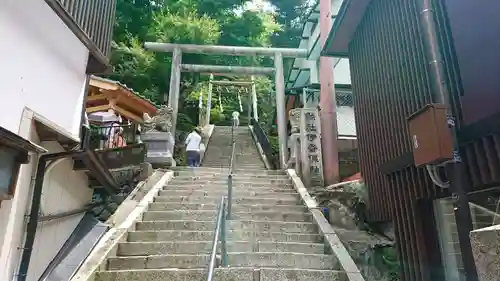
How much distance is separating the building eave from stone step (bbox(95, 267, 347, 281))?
528cm

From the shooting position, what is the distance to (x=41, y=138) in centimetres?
712

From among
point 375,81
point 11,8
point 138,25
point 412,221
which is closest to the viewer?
point 412,221

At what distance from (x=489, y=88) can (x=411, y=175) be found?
1.77 metres

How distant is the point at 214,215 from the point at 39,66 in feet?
14.3

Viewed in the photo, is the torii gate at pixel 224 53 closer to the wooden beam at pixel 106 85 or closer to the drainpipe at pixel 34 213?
the wooden beam at pixel 106 85

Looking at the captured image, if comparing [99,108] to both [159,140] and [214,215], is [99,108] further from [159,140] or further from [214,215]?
[214,215]

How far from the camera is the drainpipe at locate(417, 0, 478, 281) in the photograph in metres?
3.86

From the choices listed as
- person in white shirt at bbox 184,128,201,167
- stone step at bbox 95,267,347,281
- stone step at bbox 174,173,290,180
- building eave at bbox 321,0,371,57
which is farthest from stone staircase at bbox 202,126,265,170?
stone step at bbox 95,267,347,281

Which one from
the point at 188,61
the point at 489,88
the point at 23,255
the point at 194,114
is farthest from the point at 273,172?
the point at 194,114

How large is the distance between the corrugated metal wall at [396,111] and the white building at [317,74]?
20.1ft

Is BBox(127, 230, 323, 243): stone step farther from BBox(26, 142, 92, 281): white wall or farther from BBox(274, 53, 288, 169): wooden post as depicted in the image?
BBox(274, 53, 288, 169): wooden post

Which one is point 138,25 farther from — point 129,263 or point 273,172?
point 129,263

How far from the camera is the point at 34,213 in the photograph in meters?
6.68

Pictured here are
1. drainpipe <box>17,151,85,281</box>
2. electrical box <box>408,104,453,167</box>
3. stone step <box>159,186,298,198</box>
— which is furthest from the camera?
stone step <box>159,186,298,198</box>
